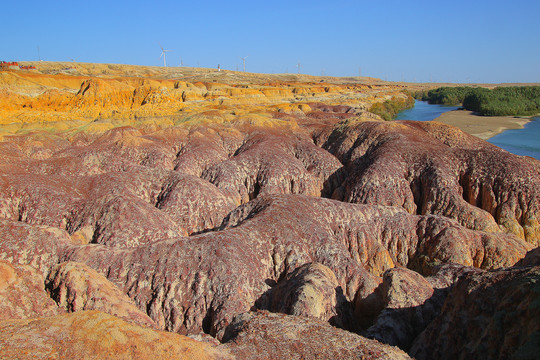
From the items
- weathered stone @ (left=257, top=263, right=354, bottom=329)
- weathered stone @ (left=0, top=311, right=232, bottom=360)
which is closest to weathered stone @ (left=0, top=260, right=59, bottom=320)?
weathered stone @ (left=0, top=311, right=232, bottom=360)

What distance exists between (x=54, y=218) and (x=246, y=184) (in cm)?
1327

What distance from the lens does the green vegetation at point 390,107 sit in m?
76.4

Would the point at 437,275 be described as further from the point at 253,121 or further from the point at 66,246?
the point at 253,121

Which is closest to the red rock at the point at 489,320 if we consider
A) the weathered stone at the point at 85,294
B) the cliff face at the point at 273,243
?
the cliff face at the point at 273,243

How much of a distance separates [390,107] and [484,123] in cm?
2131

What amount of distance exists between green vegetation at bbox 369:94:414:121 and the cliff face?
151 ft

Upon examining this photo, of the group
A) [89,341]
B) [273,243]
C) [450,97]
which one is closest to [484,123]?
[450,97]

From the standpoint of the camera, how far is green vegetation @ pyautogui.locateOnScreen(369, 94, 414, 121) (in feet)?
251

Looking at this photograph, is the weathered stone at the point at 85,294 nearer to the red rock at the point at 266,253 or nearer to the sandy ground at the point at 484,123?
the red rock at the point at 266,253

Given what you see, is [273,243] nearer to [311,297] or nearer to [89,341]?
[311,297]

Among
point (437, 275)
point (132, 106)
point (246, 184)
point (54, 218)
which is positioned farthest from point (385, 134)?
point (132, 106)

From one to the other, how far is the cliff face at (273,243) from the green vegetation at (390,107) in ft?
151

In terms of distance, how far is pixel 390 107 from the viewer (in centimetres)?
9256

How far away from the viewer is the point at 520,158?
23453mm
